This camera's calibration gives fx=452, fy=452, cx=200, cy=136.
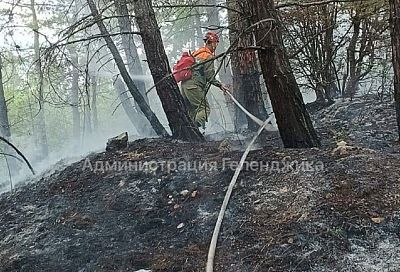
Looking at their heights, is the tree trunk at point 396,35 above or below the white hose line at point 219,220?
above

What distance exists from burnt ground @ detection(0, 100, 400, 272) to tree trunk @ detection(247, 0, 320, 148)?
0.84 ft

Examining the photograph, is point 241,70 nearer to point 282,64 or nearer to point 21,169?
point 282,64

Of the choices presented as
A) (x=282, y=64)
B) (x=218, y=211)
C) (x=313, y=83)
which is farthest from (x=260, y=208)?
(x=313, y=83)

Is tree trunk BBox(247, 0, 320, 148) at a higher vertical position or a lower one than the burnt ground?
higher

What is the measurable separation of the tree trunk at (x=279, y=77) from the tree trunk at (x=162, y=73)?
1670 mm

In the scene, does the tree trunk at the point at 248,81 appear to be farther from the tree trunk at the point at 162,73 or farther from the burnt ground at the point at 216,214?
the burnt ground at the point at 216,214

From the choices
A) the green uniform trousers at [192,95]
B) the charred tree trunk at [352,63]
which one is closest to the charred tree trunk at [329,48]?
the charred tree trunk at [352,63]

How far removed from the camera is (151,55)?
5613 mm

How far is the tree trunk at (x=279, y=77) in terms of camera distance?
13.3ft

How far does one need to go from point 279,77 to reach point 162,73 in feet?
6.28

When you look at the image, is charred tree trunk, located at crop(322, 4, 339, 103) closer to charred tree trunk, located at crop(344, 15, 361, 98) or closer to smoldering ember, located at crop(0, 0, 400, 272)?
smoldering ember, located at crop(0, 0, 400, 272)

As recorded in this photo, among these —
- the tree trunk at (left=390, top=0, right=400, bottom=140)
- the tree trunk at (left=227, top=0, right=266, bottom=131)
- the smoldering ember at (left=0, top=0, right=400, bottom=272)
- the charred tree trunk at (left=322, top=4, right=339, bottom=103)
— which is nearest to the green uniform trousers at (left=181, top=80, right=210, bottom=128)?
the smoldering ember at (left=0, top=0, right=400, bottom=272)

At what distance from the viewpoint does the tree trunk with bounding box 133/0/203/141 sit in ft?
17.9

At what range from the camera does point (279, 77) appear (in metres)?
4.13
